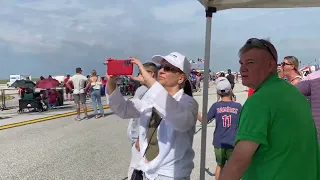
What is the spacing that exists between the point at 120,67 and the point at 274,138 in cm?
131

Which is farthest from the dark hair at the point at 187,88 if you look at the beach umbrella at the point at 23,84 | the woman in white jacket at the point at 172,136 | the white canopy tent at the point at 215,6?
the beach umbrella at the point at 23,84

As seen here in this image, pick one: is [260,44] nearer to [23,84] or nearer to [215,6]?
[215,6]

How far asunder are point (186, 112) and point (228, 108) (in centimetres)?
266

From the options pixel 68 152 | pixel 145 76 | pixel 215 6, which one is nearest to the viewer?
pixel 145 76

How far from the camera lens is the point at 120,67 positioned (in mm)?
2760

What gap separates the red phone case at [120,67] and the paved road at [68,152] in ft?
12.2

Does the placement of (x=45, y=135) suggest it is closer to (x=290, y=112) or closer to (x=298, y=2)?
(x=298, y=2)

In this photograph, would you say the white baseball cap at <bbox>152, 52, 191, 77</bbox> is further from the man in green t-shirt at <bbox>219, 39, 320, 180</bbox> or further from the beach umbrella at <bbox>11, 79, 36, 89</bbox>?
the beach umbrella at <bbox>11, 79, 36, 89</bbox>

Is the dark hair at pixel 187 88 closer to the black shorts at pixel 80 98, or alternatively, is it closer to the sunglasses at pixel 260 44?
the sunglasses at pixel 260 44

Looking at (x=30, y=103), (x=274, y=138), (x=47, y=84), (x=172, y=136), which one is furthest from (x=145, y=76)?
(x=47, y=84)

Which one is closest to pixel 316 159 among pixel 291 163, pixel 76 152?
pixel 291 163

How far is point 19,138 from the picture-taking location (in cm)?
1028

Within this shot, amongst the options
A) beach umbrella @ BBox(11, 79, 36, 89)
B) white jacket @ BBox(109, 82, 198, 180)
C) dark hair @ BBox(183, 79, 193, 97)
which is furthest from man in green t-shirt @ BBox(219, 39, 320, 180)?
beach umbrella @ BBox(11, 79, 36, 89)

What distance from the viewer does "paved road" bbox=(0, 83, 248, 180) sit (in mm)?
6551
